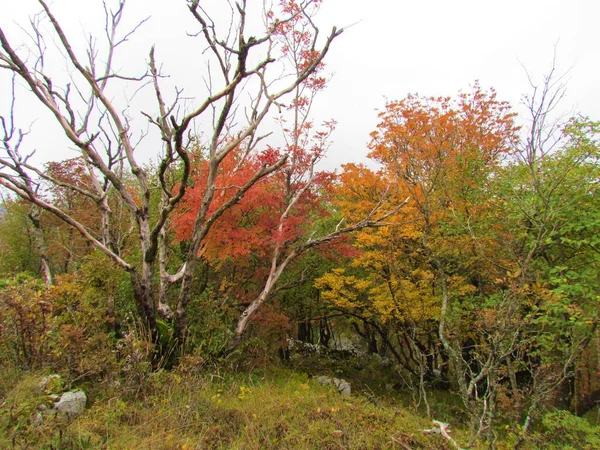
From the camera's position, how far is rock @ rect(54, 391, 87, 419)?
3.49 metres

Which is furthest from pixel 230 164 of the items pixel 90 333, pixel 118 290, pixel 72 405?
pixel 72 405

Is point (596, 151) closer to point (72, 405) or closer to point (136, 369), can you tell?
point (136, 369)

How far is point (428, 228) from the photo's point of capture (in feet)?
23.3

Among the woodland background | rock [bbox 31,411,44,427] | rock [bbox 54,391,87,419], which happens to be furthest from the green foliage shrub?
rock [bbox 31,411,44,427]

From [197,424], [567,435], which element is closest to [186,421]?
[197,424]

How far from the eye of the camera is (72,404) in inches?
141

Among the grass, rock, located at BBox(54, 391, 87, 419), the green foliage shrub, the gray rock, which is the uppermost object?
the gray rock

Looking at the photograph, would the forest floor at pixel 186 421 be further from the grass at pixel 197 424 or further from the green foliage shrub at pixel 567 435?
the green foliage shrub at pixel 567 435

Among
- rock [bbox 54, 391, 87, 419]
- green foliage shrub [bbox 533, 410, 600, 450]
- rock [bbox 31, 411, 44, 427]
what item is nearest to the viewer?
rock [bbox 31, 411, 44, 427]

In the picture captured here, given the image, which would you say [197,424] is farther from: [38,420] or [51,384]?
[51,384]

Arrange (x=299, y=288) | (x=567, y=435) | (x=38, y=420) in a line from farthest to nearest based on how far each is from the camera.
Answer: (x=299, y=288)
(x=567, y=435)
(x=38, y=420)

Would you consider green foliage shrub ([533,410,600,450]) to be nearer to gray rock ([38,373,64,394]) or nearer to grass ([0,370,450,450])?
grass ([0,370,450,450])

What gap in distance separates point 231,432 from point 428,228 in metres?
5.31

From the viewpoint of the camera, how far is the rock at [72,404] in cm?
349
